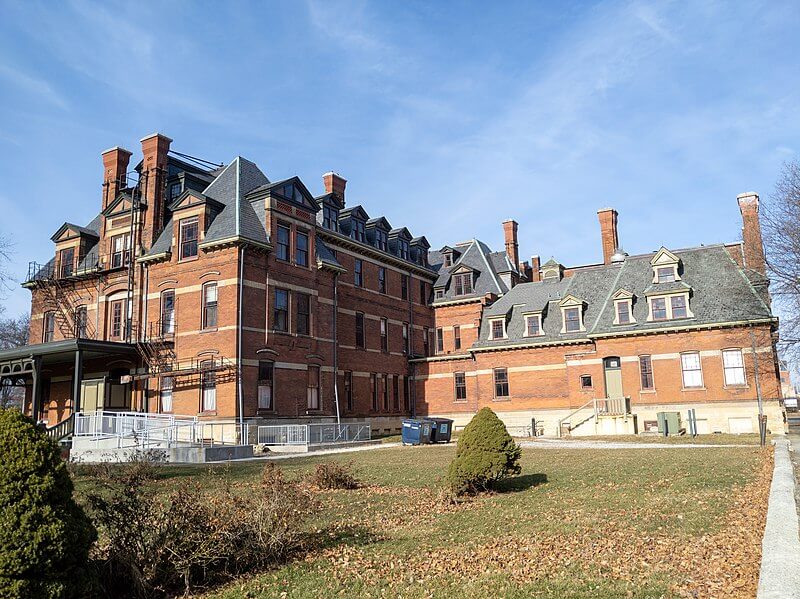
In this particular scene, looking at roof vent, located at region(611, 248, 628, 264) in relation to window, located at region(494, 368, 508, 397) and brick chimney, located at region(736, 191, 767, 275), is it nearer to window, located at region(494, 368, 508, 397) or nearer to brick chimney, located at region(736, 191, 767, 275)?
brick chimney, located at region(736, 191, 767, 275)

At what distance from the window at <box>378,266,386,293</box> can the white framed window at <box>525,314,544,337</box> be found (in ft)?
33.0

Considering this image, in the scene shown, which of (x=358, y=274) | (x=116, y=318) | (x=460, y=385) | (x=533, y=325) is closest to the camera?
(x=116, y=318)

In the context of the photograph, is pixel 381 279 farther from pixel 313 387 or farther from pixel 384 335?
pixel 313 387

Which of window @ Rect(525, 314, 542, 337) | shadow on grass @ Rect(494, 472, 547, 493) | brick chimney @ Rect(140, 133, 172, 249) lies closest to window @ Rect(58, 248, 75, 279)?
brick chimney @ Rect(140, 133, 172, 249)

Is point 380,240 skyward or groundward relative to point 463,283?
skyward

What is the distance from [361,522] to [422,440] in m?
22.4

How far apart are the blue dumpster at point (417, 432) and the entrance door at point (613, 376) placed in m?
12.3

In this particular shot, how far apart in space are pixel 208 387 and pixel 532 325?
21.9 meters

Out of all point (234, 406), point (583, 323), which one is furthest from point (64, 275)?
point (583, 323)

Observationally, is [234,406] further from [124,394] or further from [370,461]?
[370,461]

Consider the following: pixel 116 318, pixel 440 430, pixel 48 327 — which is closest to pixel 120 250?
pixel 116 318

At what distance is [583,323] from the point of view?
1656 inches

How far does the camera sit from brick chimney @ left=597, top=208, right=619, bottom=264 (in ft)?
153

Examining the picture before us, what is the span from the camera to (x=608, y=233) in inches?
1839
